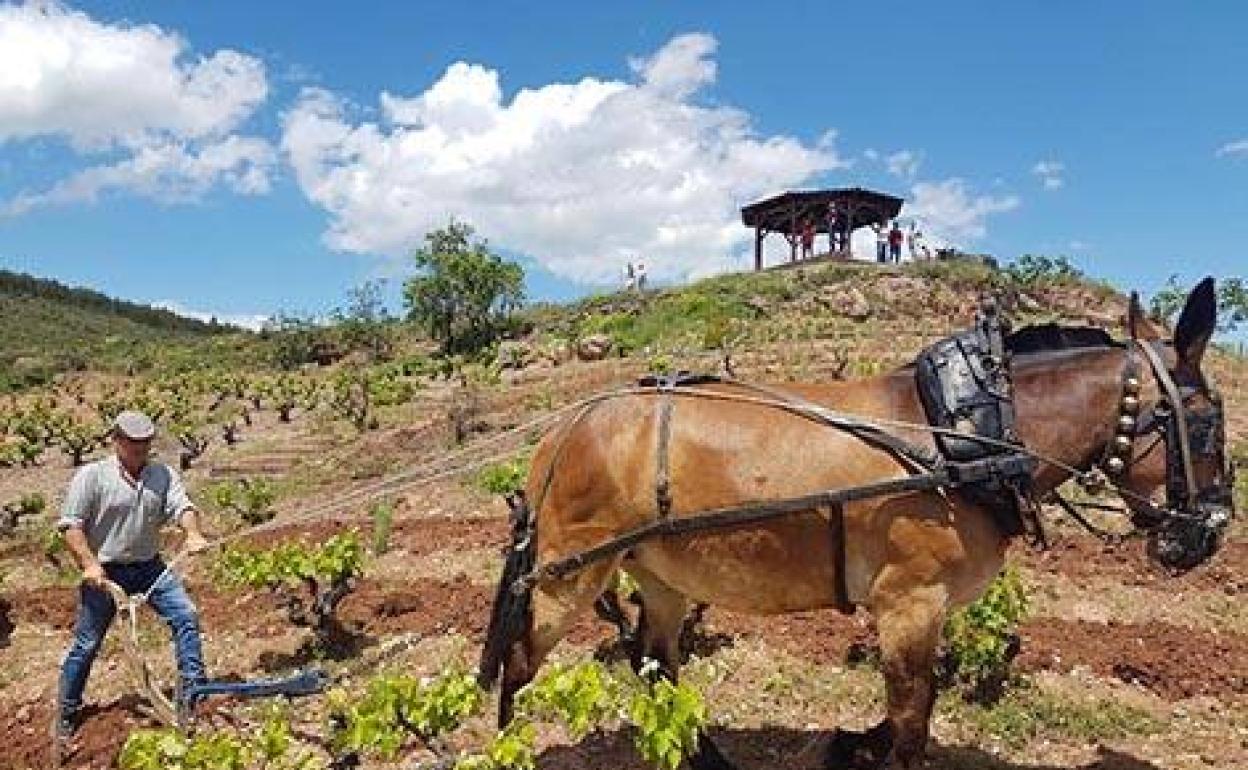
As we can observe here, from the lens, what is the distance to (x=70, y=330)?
82.8m

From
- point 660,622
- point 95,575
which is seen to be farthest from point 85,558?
point 660,622

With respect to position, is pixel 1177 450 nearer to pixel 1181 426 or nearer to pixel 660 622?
pixel 1181 426

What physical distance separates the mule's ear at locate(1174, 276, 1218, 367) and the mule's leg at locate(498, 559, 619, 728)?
8.73 ft

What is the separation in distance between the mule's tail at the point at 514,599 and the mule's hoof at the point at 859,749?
160 centimetres

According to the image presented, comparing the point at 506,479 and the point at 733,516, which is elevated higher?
the point at 733,516

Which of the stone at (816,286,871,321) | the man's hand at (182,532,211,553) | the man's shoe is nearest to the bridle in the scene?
the man's hand at (182,532,211,553)

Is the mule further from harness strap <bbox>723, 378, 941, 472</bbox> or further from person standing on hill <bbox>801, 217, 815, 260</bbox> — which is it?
person standing on hill <bbox>801, 217, 815, 260</bbox>

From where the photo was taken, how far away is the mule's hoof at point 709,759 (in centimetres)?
582

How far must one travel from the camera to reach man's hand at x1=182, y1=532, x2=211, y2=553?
616 cm

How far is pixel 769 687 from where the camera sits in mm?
7219

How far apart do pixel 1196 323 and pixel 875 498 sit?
1490 mm

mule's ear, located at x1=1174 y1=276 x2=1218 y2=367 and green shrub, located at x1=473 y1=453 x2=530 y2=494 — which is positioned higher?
mule's ear, located at x1=1174 y1=276 x2=1218 y2=367

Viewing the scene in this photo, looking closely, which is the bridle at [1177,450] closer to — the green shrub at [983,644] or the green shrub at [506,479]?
the green shrub at [983,644]

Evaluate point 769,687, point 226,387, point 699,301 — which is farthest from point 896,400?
point 226,387
